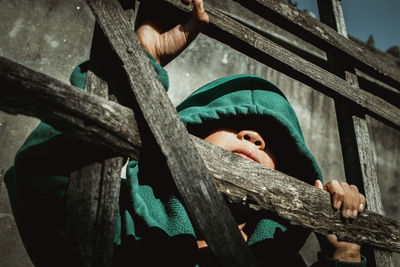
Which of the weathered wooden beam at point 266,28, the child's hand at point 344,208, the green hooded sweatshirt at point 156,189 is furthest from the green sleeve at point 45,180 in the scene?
the weathered wooden beam at point 266,28

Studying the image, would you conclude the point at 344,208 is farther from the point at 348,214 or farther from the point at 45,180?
the point at 45,180

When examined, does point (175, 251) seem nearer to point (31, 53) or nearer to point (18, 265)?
point (18, 265)

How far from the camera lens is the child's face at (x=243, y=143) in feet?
4.18

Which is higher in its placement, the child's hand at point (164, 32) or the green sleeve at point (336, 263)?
the child's hand at point (164, 32)

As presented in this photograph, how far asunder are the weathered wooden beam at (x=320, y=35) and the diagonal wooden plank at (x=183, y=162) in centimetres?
78

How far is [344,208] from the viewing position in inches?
42.0

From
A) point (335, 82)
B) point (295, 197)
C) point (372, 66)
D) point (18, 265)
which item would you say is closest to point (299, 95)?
point (372, 66)

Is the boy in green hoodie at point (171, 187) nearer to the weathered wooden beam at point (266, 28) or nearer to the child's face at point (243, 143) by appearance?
the child's face at point (243, 143)

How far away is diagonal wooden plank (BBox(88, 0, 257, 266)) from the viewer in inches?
29.4

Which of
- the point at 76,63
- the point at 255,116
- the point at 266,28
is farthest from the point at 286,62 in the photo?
the point at 266,28

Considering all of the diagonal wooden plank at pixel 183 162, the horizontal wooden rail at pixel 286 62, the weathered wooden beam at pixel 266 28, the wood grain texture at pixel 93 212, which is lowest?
the wood grain texture at pixel 93 212

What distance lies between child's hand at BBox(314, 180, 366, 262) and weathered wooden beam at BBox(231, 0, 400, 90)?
0.76 metres

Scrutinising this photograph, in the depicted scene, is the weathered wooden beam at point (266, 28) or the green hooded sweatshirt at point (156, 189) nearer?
the green hooded sweatshirt at point (156, 189)

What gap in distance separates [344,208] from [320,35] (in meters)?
0.90
